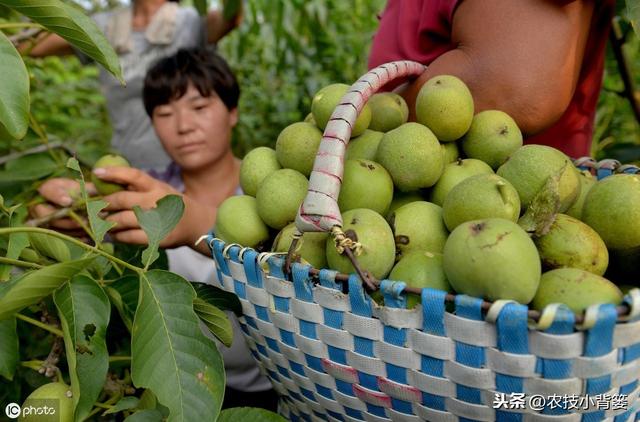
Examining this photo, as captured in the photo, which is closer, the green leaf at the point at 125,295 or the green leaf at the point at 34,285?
the green leaf at the point at 34,285

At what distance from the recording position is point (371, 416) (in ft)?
2.56

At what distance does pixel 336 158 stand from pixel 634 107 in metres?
1.48

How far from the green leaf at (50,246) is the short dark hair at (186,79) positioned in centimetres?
106

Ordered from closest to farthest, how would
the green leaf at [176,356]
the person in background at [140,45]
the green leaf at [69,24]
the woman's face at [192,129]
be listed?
the green leaf at [176,356], the green leaf at [69,24], the woman's face at [192,129], the person in background at [140,45]

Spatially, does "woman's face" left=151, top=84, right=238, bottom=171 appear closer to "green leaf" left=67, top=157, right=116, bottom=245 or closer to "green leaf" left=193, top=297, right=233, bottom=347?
"green leaf" left=67, top=157, right=116, bottom=245

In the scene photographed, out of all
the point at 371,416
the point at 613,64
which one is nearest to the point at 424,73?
the point at 371,416

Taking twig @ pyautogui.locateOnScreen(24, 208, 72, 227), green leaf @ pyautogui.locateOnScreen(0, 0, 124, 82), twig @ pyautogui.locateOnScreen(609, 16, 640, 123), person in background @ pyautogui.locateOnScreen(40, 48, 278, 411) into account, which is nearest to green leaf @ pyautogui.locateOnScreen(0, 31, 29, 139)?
green leaf @ pyautogui.locateOnScreen(0, 0, 124, 82)

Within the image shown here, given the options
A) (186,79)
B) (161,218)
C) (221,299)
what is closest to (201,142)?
(186,79)

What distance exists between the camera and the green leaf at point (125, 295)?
918mm

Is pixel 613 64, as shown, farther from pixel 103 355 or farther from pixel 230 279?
pixel 103 355

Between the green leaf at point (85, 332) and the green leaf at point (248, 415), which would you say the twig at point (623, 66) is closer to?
the green leaf at point (248, 415)

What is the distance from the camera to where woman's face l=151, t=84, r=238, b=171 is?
1858mm

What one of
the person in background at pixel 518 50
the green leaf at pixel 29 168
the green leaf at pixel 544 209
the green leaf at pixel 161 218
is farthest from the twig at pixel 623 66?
the green leaf at pixel 29 168

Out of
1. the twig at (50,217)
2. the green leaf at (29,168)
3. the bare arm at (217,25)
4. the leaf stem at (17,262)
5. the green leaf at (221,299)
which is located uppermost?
the bare arm at (217,25)
